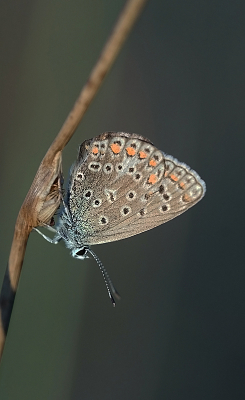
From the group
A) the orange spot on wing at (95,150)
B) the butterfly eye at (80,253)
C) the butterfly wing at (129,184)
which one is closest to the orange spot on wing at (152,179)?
the butterfly wing at (129,184)

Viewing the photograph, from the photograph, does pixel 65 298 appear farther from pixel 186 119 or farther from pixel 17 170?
pixel 186 119

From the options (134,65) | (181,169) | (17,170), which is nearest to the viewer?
(181,169)

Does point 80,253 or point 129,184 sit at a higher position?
point 129,184

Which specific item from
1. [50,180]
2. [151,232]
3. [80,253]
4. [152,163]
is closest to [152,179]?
[152,163]

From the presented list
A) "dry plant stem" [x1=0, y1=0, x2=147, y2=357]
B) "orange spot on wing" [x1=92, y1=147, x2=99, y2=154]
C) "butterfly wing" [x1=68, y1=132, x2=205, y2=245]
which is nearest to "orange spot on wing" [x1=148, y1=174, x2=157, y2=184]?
"butterfly wing" [x1=68, y1=132, x2=205, y2=245]

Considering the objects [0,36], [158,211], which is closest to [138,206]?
[158,211]

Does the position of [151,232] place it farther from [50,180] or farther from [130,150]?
[50,180]

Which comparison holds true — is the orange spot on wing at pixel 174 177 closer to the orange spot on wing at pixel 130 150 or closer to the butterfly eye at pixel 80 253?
the orange spot on wing at pixel 130 150
